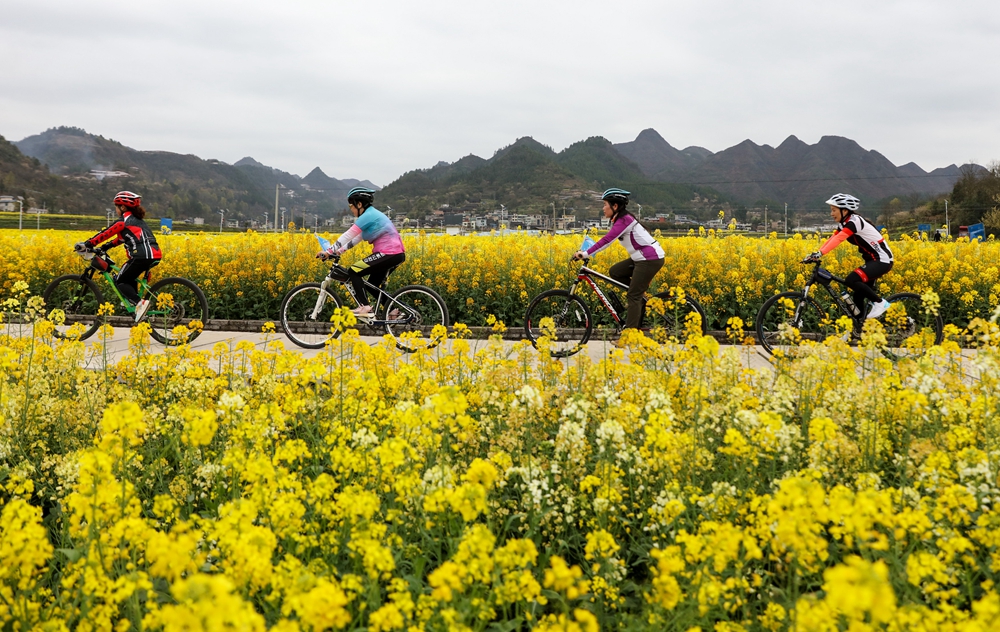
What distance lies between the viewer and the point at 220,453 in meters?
3.27

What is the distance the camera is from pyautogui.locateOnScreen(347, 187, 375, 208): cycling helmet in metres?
7.48

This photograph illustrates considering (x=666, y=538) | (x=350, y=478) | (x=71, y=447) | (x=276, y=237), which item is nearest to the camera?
(x=666, y=538)

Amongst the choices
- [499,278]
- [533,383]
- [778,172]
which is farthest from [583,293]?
[778,172]

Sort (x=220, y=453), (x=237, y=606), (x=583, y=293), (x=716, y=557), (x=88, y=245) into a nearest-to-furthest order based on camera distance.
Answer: (x=237, y=606) → (x=716, y=557) → (x=220, y=453) → (x=88, y=245) → (x=583, y=293)

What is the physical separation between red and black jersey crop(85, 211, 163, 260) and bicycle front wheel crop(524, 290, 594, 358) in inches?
181

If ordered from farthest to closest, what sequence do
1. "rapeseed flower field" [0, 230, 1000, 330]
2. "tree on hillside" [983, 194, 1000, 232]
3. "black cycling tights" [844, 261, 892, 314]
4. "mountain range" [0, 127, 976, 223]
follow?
"mountain range" [0, 127, 976, 223] → "tree on hillside" [983, 194, 1000, 232] → "rapeseed flower field" [0, 230, 1000, 330] → "black cycling tights" [844, 261, 892, 314]

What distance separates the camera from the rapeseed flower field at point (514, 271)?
9344 mm

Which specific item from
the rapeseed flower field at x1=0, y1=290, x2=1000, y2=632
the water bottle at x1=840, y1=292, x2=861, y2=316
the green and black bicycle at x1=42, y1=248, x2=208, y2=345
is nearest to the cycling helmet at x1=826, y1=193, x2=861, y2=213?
the water bottle at x1=840, y1=292, x2=861, y2=316

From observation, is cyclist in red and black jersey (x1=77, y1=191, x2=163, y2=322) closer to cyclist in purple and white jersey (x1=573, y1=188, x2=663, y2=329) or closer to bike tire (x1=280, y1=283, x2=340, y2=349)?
bike tire (x1=280, y1=283, x2=340, y2=349)

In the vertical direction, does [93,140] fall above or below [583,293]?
above

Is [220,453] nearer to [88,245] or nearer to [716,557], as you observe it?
[716,557]

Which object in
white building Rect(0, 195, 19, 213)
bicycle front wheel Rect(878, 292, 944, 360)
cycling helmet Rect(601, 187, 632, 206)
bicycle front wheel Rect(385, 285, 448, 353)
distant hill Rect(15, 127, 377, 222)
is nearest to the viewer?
bicycle front wheel Rect(878, 292, 944, 360)

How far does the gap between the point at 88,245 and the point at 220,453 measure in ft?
18.9

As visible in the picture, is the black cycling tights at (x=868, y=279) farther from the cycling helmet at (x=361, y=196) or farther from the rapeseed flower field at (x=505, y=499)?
the cycling helmet at (x=361, y=196)
